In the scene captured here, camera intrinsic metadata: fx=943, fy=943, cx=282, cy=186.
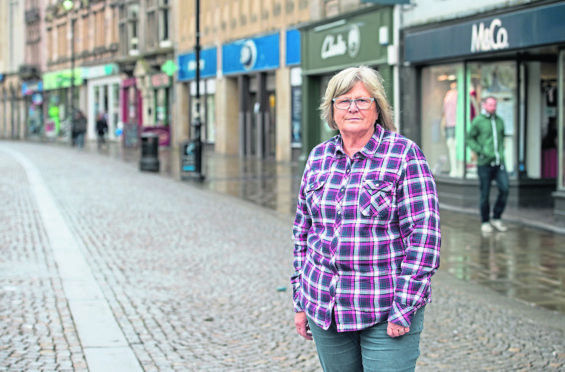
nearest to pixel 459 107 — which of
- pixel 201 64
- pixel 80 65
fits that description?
pixel 201 64

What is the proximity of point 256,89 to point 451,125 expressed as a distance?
58.4ft

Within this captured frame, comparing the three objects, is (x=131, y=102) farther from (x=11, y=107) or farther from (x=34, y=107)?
(x=11, y=107)

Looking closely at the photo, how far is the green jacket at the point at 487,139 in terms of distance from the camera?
12141 millimetres

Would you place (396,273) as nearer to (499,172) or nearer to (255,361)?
(255,361)

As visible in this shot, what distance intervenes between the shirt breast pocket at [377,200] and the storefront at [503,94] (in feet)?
35.9

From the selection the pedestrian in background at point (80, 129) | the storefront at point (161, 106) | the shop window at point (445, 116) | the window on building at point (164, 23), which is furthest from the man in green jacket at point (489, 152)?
the window on building at point (164, 23)

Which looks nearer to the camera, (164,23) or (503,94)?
(503,94)

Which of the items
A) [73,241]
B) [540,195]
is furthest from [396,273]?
[540,195]

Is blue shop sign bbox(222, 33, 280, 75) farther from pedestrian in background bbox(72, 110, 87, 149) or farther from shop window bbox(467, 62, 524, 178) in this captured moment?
shop window bbox(467, 62, 524, 178)

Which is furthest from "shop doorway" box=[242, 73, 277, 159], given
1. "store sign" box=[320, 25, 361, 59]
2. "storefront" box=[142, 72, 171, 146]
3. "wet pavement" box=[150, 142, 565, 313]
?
"wet pavement" box=[150, 142, 565, 313]

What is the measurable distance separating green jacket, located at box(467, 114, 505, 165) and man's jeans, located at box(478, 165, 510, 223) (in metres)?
0.10

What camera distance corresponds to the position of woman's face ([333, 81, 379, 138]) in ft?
10.9

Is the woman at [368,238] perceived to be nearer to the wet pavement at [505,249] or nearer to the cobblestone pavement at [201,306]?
the cobblestone pavement at [201,306]

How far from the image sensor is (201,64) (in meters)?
39.2
